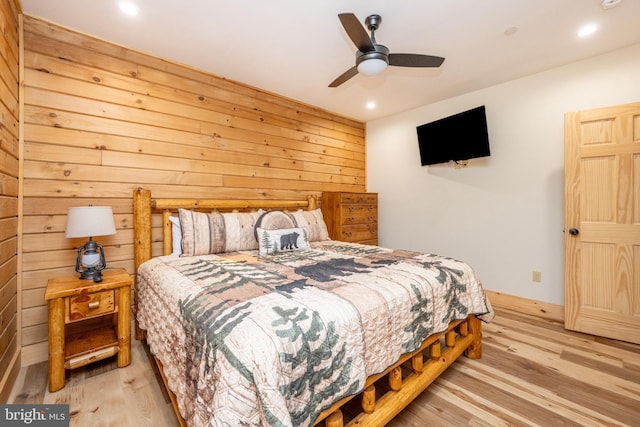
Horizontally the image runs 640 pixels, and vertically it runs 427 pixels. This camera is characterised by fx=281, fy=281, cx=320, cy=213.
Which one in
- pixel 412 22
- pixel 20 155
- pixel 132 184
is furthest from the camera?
pixel 132 184

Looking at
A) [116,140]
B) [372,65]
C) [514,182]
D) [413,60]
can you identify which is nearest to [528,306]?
[514,182]

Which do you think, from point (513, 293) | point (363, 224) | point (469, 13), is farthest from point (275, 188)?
point (513, 293)

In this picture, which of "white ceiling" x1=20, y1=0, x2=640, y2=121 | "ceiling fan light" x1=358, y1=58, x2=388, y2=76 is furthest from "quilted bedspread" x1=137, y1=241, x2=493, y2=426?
"white ceiling" x1=20, y1=0, x2=640, y2=121

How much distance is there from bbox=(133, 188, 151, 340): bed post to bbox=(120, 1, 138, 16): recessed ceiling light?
1.27 meters

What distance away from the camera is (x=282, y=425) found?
2.71 feet

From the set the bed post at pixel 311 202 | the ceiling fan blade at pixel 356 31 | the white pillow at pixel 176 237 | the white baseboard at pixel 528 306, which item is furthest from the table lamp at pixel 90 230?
the white baseboard at pixel 528 306

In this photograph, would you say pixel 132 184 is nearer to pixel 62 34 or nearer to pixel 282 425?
pixel 62 34

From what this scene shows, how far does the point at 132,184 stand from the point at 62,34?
3.85 ft

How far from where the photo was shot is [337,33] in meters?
2.18

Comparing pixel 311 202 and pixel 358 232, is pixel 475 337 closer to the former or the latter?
pixel 358 232

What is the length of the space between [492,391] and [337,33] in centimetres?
269

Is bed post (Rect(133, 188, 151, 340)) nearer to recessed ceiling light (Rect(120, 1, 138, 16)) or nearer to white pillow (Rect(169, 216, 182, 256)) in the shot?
white pillow (Rect(169, 216, 182, 256))

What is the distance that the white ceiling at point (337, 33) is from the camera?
74.5 inches

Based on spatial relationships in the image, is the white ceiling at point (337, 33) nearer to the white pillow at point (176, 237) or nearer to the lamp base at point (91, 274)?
the white pillow at point (176, 237)
